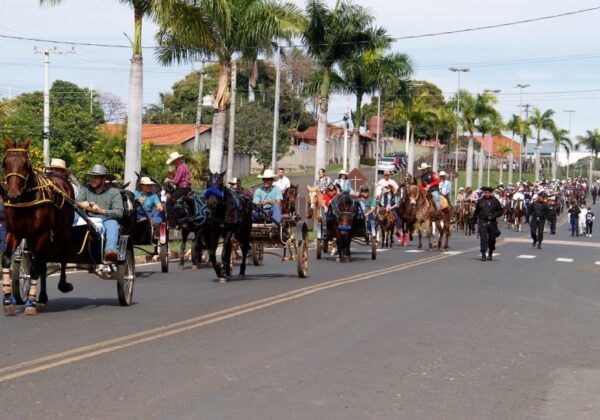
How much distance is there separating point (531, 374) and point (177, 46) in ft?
92.1

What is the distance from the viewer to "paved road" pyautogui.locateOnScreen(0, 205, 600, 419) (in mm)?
8312

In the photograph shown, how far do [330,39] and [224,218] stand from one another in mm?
30293

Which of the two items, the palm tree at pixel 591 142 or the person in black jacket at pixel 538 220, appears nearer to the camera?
the person in black jacket at pixel 538 220

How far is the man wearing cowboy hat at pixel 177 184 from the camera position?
21188 millimetres

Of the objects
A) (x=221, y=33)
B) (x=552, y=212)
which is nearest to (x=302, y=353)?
(x=221, y=33)

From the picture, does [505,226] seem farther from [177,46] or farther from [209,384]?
[209,384]

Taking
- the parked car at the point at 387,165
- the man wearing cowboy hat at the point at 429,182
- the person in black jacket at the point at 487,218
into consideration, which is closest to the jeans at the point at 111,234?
the person in black jacket at the point at 487,218

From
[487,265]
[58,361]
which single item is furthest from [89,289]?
[487,265]

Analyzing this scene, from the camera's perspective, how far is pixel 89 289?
17766 millimetres

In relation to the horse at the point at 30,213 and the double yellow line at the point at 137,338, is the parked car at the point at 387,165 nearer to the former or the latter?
the double yellow line at the point at 137,338

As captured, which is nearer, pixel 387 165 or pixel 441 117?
pixel 441 117

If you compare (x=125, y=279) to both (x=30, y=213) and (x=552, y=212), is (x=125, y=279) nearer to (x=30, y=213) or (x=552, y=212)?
(x=30, y=213)

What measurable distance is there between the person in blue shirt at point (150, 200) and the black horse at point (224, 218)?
2804 mm

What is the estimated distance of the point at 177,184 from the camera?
2209cm
